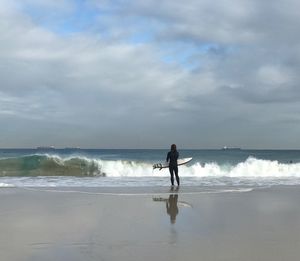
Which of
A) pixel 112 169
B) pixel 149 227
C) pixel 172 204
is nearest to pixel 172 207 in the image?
pixel 172 204

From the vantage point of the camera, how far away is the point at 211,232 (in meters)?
9.77

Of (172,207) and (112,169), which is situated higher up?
(112,169)

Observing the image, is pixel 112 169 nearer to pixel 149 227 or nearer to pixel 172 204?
pixel 172 204

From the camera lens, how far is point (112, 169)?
35.8 m

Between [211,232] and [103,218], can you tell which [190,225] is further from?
[103,218]

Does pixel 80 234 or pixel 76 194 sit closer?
pixel 80 234

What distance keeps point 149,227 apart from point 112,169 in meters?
25.6

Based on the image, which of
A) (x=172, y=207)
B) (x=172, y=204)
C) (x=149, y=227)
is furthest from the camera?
(x=172, y=204)

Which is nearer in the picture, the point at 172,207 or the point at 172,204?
the point at 172,207

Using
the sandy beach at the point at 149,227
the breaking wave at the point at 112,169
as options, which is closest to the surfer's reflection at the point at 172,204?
the sandy beach at the point at 149,227

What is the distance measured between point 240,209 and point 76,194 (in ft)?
22.2

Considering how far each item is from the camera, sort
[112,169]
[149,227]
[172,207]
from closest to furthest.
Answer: [149,227], [172,207], [112,169]

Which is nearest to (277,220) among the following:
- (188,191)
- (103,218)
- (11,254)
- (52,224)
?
(103,218)

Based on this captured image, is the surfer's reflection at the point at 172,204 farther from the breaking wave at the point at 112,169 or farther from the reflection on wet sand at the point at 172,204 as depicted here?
the breaking wave at the point at 112,169
